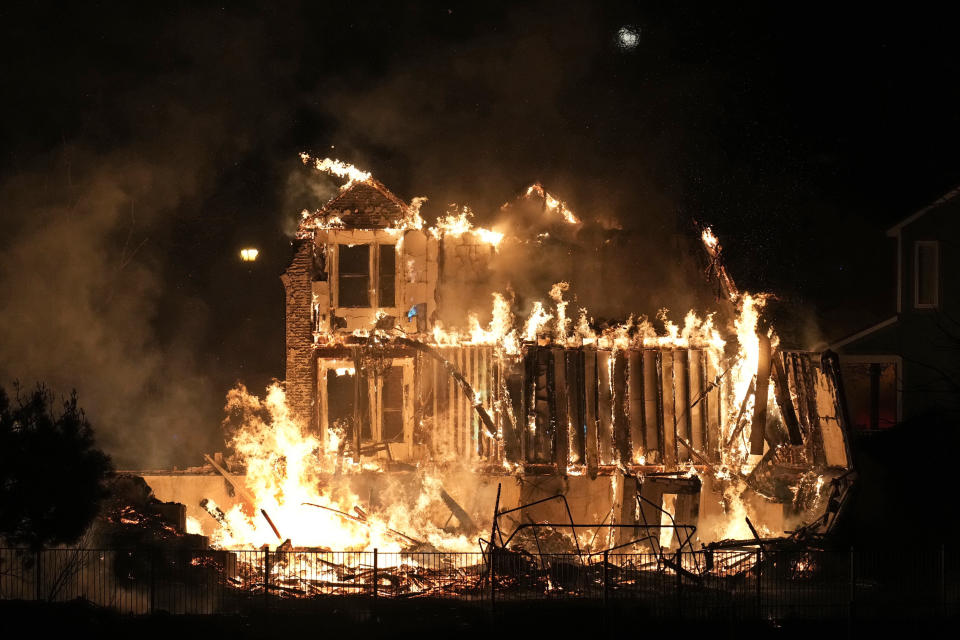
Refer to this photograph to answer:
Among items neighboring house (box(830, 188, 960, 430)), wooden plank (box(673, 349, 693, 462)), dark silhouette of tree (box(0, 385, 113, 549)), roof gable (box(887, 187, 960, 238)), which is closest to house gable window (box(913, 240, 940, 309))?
neighboring house (box(830, 188, 960, 430))

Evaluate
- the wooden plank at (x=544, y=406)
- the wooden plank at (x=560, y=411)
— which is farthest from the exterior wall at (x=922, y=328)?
the wooden plank at (x=544, y=406)

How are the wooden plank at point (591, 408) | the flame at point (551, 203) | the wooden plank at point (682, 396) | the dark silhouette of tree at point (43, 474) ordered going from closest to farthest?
the dark silhouette of tree at point (43, 474), the wooden plank at point (591, 408), the wooden plank at point (682, 396), the flame at point (551, 203)

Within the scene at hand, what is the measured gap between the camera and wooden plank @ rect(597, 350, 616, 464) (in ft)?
64.2

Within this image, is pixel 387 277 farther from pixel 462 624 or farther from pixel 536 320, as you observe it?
pixel 462 624

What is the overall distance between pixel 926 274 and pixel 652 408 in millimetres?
9163

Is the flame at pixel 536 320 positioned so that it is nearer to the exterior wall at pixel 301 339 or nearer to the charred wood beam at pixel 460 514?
the charred wood beam at pixel 460 514

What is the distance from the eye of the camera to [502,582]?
15.1 metres

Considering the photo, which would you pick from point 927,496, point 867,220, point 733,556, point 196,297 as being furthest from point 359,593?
point 867,220

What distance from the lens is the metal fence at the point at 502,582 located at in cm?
1374

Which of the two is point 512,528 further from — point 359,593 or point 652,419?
point 359,593

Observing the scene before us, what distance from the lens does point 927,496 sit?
1994 centimetres

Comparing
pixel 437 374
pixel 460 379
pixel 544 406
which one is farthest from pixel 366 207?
pixel 544 406

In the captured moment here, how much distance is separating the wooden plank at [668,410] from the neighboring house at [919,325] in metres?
6.32

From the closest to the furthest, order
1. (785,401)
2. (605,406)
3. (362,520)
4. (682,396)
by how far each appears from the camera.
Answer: (362,520) < (785,401) < (605,406) < (682,396)
